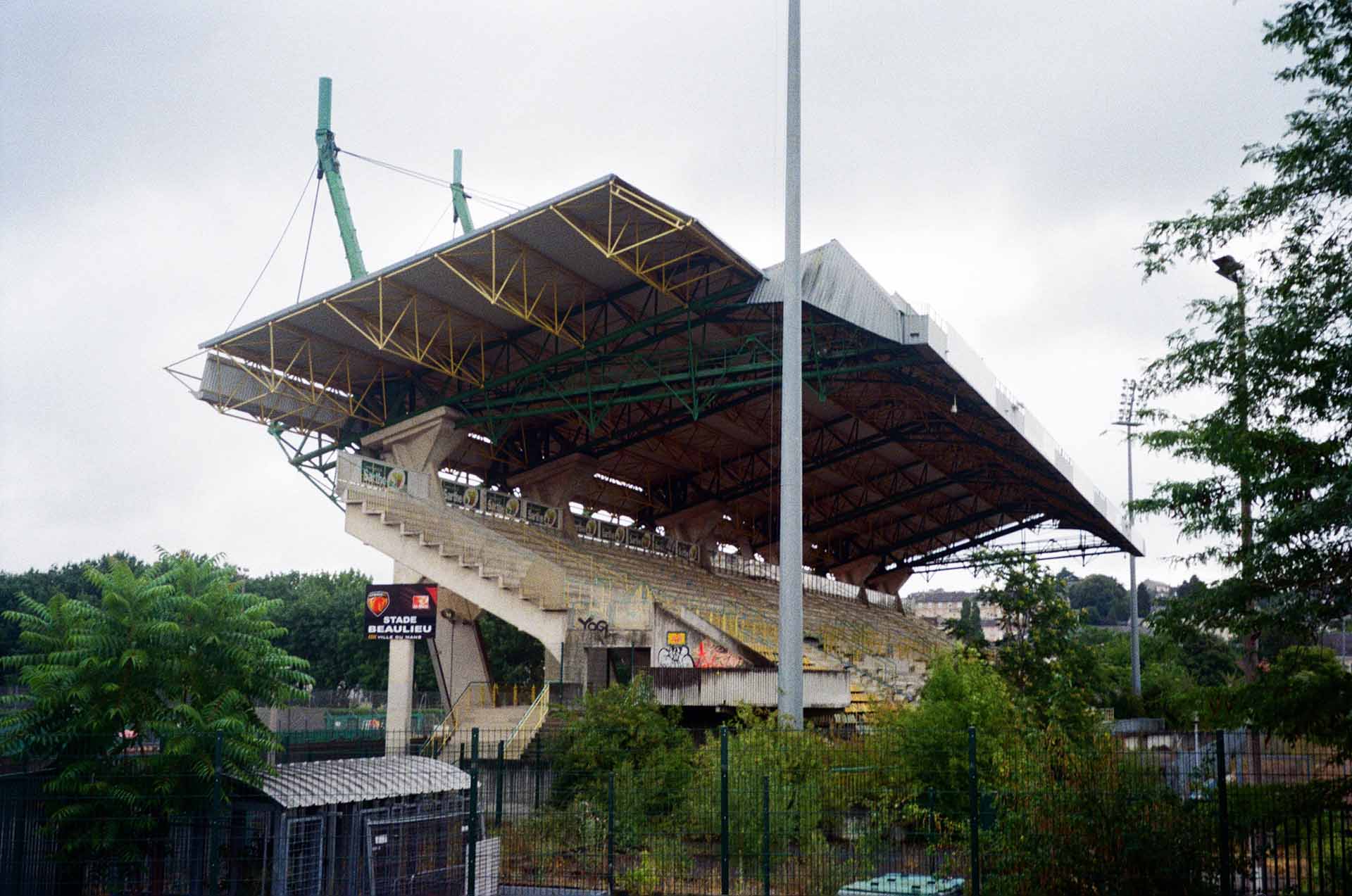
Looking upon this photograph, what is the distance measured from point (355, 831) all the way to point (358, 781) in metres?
A: 0.82

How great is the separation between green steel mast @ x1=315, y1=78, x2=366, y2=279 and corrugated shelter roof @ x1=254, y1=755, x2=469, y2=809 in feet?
153

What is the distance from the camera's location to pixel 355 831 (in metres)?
18.5

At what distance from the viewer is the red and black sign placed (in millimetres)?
43688

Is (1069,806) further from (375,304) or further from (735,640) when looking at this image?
(375,304)

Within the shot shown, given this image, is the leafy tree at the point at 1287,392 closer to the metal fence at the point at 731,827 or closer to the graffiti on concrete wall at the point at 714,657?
the metal fence at the point at 731,827

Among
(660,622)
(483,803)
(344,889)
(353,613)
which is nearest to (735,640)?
(660,622)

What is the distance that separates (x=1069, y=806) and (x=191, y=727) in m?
12.1

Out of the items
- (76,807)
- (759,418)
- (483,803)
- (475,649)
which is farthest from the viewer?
(759,418)

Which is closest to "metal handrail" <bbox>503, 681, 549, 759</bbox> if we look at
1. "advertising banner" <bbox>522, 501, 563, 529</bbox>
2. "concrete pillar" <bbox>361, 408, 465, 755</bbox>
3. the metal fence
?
the metal fence

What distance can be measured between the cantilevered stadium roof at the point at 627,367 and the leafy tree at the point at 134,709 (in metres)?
20.7

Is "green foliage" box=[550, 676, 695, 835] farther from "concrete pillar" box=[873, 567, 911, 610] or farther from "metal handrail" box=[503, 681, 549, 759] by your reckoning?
"concrete pillar" box=[873, 567, 911, 610]

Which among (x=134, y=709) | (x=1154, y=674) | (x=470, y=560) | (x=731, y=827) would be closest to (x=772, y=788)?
(x=731, y=827)

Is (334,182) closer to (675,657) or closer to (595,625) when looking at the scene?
(595,625)

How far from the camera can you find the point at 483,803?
76.2ft
